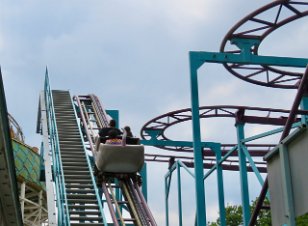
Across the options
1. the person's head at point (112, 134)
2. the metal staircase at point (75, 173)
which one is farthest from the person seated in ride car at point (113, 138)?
the metal staircase at point (75, 173)

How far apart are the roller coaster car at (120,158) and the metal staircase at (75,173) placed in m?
0.58

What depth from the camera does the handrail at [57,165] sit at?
9.98m

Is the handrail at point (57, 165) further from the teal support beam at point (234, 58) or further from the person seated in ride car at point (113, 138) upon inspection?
the teal support beam at point (234, 58)

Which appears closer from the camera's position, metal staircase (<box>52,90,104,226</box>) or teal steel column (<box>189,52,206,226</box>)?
metal staircase (<box>52,90,104,226</box>)

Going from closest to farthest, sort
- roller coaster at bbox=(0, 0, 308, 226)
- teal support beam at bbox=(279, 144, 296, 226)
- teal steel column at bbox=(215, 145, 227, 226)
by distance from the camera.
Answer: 1. teal support beam at bbox=(279, 144, 296, 226)
2. roller coaster at bbox=(0, 0, 308, 226)
3. teal steel column at bbox=(215, 145, 227, 226)

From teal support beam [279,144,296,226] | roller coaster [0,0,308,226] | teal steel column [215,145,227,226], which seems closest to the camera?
teal support beam [279,144,296,226]

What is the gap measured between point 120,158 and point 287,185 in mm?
7630

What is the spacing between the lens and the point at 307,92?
5.37 m

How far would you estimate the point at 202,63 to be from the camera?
→ 40.8ft

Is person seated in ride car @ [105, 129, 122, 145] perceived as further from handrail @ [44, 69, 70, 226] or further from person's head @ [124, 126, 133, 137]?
handrail @ [44, 69, 70, 226]

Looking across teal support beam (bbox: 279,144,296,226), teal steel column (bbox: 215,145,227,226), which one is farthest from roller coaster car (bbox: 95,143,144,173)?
teal support beam (bbox: 279,144,296,226)

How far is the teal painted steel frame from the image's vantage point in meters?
11.4

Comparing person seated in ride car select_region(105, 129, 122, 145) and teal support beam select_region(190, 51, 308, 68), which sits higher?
→ teal support beam select_region(190, 51, 308, 68)

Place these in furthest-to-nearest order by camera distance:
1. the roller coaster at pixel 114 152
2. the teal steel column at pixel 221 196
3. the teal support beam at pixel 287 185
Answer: the teal steel column at pixel 221 196 < the roller coaster at pixel 114 152 < the teal support beam at pixel 287 185
